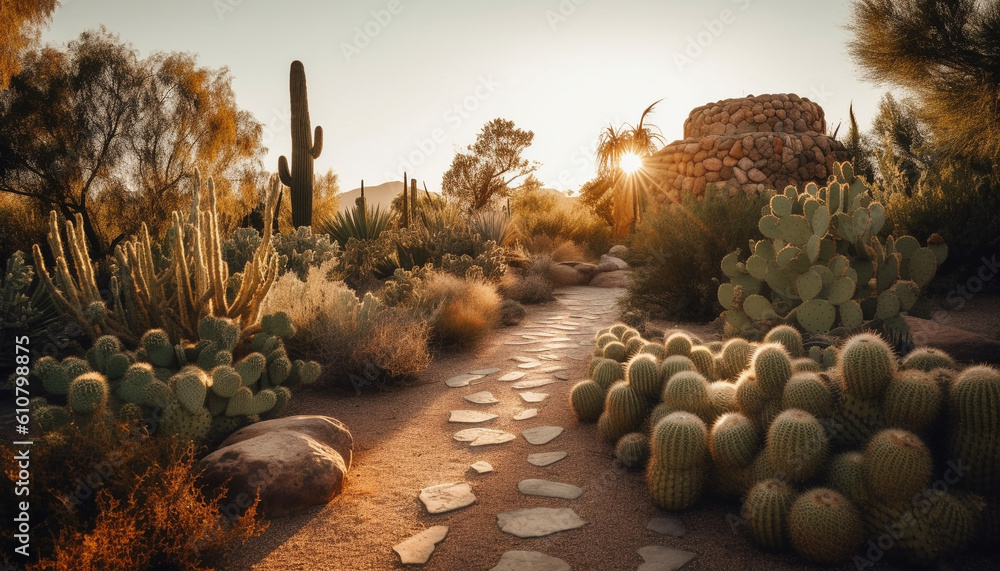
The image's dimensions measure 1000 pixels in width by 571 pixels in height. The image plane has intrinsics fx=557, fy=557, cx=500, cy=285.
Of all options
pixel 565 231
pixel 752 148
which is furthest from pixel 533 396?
pixel 565 231

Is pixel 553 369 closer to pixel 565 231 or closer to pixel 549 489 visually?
pixel 549 489

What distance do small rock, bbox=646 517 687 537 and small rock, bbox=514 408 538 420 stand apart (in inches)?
62.9

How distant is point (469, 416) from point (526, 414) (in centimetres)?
43

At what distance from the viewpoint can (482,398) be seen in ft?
15.0

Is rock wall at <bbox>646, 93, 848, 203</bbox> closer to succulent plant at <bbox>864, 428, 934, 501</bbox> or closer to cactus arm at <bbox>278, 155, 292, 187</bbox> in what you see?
cactus arm at <bbox>278, 155, 292, 187</bbox>

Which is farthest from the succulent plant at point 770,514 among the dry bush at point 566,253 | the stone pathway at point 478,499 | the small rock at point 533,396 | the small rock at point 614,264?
the dry bush at point 566,253

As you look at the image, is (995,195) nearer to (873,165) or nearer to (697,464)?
(697,464)

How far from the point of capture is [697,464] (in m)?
2.57

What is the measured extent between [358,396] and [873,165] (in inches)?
645

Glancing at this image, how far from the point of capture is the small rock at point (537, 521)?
2.56 meters

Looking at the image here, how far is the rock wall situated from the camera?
11.7 m

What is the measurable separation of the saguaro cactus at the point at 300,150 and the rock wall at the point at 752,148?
8210mm

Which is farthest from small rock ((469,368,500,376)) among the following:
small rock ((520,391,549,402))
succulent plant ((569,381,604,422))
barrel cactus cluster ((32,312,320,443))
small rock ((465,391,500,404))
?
barrel cactus cluster ((32,312,320,443))

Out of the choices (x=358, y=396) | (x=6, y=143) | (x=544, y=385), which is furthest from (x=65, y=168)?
(x=544, y=385)
